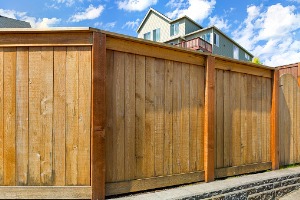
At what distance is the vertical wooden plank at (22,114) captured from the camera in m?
2.40

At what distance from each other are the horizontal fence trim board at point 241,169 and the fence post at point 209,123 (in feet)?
0.61

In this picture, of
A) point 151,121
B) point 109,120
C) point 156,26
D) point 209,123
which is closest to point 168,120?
point 151,121

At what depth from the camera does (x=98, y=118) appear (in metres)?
2.44

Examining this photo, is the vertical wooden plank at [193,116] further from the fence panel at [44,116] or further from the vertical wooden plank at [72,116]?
the vertical wooden plank at [72,116]

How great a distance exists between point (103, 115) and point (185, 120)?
114cm

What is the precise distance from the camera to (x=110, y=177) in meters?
2.58

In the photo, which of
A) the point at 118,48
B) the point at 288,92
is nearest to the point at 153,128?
the point at 118,48

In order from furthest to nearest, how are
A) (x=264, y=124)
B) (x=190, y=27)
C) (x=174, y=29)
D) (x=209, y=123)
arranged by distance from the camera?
(x=174, y=29)
(x=190, y=27)
(x=264, y=124)
(x=209, y=123)

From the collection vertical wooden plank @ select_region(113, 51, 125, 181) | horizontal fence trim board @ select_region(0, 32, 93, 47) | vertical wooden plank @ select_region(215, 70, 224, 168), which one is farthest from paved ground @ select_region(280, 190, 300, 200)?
horizontal fence trim board @ select_region(0, 32, 93, 47)

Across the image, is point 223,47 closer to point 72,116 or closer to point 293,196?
point 293,196

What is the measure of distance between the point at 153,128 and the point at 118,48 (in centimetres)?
103

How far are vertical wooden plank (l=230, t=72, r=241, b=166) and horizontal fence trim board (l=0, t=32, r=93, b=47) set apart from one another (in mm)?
2241

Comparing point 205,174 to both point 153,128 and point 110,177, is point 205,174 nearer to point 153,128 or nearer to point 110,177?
point 153,128

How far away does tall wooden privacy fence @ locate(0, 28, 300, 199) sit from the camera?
7.89ft
